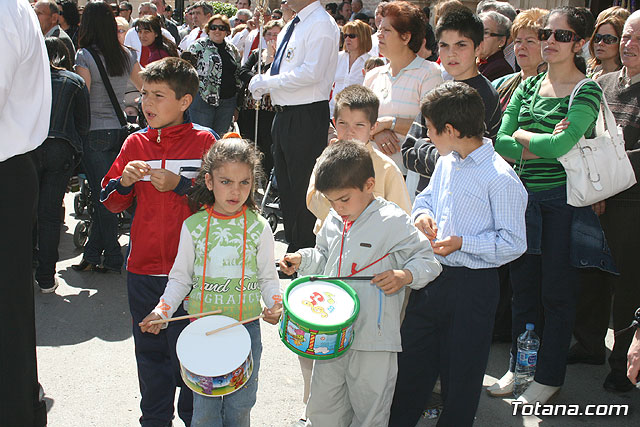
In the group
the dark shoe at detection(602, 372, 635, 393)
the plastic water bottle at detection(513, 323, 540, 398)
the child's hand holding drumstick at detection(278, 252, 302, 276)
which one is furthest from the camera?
the dark shoe at detection(602, 372, 635, 393)

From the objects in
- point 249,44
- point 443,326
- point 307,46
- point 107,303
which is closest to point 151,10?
point 249,44

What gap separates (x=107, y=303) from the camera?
5.51 metres

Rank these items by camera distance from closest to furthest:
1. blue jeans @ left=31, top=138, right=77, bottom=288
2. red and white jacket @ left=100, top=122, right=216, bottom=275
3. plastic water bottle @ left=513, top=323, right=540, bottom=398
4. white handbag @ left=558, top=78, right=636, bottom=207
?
1. red and white jacket @ left=100, top=122, right=216, bottom=275
2. white handbag @ left=558, top=78, right=636, bottom=207
3. plastic water bottle @ left=513, top=323, right=540, bottom=398
4. blue jeans @ left=31, top=138, right=77, bottom=288

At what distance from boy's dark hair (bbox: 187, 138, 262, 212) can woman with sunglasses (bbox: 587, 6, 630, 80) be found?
2.94 meters

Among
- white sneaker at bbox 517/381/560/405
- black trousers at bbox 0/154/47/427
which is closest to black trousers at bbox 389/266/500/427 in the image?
white sneaker at bbox 517/381/560/405

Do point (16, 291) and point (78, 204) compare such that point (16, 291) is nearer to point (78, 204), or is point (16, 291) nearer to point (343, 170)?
point (343, 170)

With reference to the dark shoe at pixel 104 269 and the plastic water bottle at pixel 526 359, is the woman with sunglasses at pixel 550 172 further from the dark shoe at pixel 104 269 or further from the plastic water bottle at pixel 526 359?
the dark shoe at pixel 104 269

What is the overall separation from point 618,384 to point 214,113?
5973 mm

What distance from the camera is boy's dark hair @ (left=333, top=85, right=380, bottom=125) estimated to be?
3.75 metres

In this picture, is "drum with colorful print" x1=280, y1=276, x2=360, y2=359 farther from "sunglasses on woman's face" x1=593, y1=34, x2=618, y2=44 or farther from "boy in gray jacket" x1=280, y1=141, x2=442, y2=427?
"sunglasses on woman's face" x1=593, y1=34, x2=618, y2=44

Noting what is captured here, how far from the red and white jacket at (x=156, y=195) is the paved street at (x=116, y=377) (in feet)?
3.32

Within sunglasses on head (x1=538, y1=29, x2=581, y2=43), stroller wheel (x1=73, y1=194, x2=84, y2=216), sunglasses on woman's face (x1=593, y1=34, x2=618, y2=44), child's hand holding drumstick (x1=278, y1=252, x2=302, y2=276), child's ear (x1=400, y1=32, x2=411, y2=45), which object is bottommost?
stroller wheel (x1=73, y1=194, x2=84, y2=216)

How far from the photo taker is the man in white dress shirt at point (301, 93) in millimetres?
5945

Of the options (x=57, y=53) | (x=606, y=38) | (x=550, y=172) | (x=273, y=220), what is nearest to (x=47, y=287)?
(x=57, y=53)
